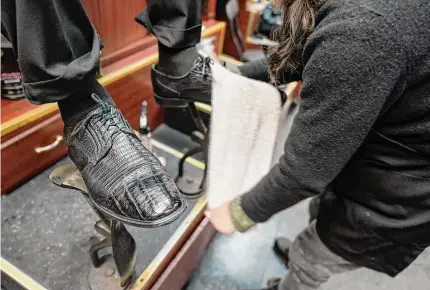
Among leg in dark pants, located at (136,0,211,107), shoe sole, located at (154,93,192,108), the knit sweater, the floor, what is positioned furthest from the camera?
the floor

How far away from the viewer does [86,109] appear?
1.61ft

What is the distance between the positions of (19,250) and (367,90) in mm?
749

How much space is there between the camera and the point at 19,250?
29.3 inches

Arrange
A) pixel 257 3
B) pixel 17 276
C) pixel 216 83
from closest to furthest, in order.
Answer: pixel 17 276, pixel 216 83, pixel 257 3

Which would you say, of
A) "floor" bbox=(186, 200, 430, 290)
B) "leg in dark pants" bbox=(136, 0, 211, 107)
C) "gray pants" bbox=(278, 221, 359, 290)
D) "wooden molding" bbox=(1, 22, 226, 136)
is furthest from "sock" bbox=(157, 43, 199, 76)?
"floor" bbox=(186, 200, 430, 290)

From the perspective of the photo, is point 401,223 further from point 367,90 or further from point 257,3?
point 257,3

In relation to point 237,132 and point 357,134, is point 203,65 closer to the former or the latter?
point 237,132

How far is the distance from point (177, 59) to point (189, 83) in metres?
0.05

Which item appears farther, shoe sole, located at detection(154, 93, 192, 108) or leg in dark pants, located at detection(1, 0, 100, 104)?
shoe sole, located at detection(154, 93, 192, 108)

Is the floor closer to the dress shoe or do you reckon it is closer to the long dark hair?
the dress shoe

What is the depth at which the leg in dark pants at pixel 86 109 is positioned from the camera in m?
0.41

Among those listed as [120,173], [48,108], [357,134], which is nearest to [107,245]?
[120,173]

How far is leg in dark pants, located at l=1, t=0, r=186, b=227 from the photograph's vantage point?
1.35 ft

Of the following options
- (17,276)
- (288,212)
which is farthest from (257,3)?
(17,276)
